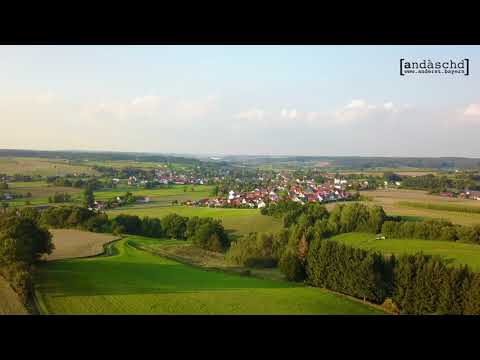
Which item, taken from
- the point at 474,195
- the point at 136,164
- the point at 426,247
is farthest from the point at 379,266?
the point at 136,164

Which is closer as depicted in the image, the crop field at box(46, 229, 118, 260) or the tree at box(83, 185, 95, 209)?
the crop field at box(46, 229, 118, 260)

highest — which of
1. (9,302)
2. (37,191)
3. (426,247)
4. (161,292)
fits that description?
(37,191)

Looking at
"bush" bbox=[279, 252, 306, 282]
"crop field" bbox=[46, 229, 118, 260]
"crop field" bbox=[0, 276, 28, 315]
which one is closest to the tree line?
"bush" bbox=[279, 252, 306, 282]

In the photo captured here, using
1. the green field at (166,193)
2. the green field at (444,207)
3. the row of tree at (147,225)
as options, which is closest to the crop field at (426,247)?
the green field at (444,207)

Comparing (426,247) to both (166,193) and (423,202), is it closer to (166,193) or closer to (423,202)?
(423,202)

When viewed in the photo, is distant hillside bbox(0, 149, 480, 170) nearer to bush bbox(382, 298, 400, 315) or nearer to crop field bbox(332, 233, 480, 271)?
crop field bbox(332, 233, 480, 271)
